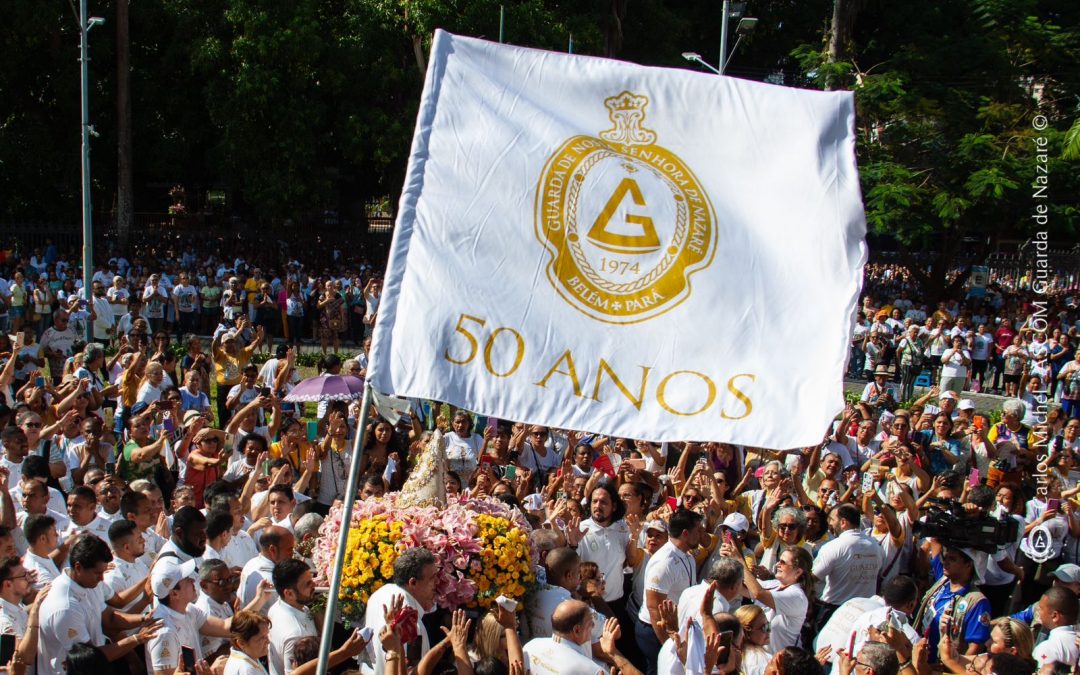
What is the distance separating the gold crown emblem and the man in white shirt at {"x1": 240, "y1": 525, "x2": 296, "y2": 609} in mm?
3222

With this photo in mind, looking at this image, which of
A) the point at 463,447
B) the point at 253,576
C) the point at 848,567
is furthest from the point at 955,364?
the point at 253,576

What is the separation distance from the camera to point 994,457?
39.3 ft

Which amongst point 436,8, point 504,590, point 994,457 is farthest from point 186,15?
point 504,590

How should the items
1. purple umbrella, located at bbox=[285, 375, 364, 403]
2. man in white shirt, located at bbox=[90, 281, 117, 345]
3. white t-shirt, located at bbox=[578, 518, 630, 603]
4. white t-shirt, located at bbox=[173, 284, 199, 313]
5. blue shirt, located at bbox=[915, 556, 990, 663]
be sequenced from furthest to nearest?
white t-shirt, located at bbox=[173, 284, 199, 313] → man in white shirt, located at bbox=[90, 281, 117, 345] → purple umbrella, located at bbox=[285, 375, 364, 403] → white t-shirt, located at bbox=[578, 518, 630, 603] → blue shirt, located at bbox=[915, 556, 990, 663]

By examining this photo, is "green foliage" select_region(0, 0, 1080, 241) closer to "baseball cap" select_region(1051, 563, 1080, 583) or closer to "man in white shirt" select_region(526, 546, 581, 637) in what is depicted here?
"baseball cap" select_region(1051, 563, 1080, 583)

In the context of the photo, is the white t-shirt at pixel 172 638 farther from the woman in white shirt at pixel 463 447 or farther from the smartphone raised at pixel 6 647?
the woman in white shirt at pixel 463 447

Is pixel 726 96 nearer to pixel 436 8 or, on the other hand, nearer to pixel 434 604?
pixel 434 604

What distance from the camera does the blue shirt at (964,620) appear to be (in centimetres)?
688

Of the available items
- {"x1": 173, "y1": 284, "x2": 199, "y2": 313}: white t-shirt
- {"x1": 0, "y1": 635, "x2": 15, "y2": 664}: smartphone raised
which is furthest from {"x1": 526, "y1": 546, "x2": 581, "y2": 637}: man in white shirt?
{"x1": 173, "y1": 284, "x2": 199, "y2": 313}: white t-shirt

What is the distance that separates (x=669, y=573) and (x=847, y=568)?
1497mm

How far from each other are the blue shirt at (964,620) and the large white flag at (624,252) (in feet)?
10.4

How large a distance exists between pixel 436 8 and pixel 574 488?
76.3 feet

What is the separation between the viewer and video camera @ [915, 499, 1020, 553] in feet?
25.5

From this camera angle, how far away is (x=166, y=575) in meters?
5.95
